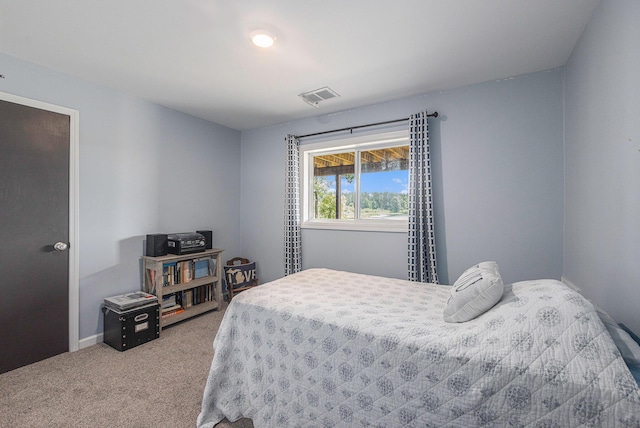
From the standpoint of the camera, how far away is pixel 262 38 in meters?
1.91

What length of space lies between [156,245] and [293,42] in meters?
2.43

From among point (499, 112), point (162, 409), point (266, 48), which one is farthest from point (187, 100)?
point (499, 112)

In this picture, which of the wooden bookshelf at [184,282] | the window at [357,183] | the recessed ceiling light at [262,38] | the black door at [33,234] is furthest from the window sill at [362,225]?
the black door at [33,234]

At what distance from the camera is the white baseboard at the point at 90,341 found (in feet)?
8.45

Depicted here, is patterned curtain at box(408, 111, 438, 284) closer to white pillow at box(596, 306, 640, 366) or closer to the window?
the window

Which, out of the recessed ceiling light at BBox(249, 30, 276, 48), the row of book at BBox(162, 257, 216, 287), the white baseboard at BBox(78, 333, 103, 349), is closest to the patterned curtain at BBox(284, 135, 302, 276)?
the row of book at BBox(162, 257, 216, 287)

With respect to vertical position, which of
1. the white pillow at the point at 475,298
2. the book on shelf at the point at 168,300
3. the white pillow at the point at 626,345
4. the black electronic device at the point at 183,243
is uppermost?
the black electronic device at the point at 183,243

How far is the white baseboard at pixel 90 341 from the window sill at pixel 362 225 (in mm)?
2372

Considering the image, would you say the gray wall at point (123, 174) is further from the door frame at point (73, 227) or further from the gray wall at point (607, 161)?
the gray wall at point (607, 161)

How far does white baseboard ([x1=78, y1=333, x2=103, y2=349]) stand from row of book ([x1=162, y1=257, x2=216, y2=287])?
2.29 feet

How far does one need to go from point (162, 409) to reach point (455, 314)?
6.15 feet

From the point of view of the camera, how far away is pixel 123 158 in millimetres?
2900

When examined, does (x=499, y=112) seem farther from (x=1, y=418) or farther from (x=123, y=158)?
(x=1, y=418)

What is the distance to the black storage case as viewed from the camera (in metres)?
2.51
